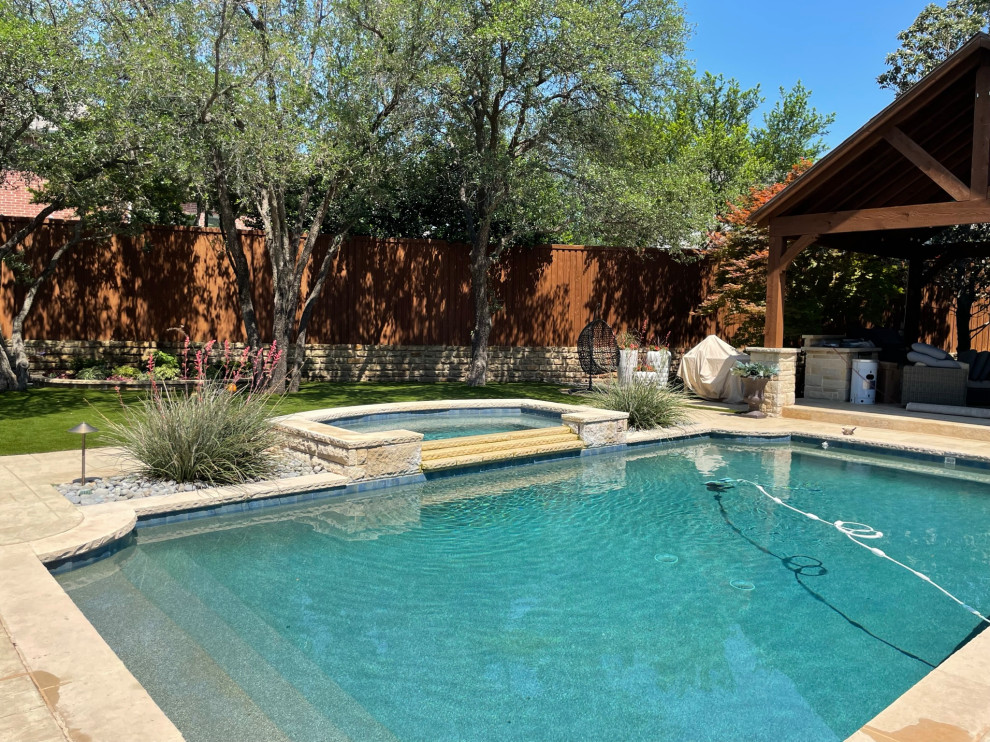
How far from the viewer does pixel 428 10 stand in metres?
10.4

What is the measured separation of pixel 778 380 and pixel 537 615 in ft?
25.8

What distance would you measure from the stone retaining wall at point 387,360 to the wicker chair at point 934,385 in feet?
Answer: 15.0

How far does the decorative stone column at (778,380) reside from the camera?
1062 centimetres

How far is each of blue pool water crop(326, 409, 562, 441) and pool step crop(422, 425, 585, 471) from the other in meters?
1.12

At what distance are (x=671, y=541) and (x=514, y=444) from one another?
2795mm

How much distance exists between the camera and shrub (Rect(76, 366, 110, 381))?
1182cm

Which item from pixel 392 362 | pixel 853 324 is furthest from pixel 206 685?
pixel 853 324

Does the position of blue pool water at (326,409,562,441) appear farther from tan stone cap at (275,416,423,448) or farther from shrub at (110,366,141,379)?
shrub at (110,366,141,379)

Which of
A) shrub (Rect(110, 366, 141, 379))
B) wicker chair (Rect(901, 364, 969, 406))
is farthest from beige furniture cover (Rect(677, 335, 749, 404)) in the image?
shrub (Rect(110, 366, 141, 379))

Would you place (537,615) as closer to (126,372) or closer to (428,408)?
(428,408)

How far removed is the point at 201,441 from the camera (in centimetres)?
582

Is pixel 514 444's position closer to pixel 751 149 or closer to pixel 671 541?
pixel 671 541

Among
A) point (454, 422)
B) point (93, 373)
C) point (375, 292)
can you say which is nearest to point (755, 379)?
point (454, 422)

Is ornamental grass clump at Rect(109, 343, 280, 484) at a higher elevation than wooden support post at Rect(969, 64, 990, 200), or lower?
lower
